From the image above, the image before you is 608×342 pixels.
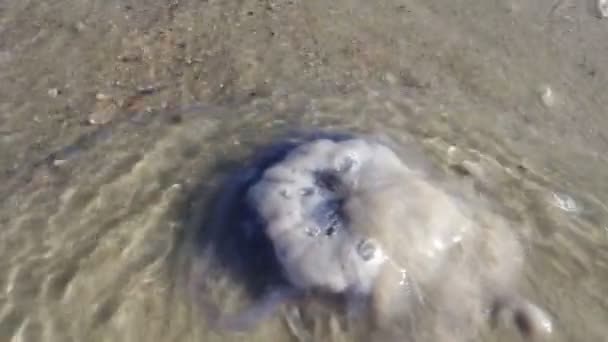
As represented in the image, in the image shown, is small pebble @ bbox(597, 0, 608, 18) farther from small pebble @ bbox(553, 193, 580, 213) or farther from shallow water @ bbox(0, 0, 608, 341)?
small pebble @ bbox(553, 193, 580, 213)

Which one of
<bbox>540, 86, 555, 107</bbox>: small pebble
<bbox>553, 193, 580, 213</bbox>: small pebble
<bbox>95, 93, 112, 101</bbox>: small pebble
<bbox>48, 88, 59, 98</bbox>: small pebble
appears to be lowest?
<bbox>540, 86, 555, 107</bbox>: small pebble

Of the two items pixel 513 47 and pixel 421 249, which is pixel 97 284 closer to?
pixel 421 249

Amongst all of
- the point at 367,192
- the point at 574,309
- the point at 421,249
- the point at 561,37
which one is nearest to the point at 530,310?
the point at 574,309

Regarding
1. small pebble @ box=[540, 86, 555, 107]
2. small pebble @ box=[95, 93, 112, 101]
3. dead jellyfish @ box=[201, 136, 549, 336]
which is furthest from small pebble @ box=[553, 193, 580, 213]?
small pebble @ box=[95, 93, 112, 101]

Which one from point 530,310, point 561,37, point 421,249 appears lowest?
point 561,37

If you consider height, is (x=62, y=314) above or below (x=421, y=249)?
below

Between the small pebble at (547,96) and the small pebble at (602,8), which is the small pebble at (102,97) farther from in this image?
the small pebble at (602,8)
